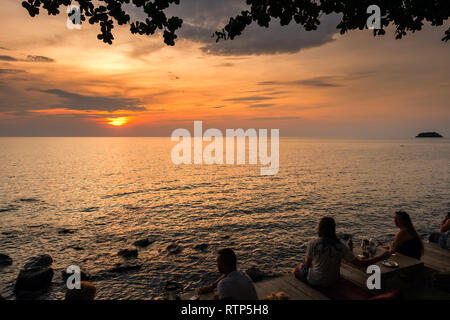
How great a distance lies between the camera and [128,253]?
779 inches

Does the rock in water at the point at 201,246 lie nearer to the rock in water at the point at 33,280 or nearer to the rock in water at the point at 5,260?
the rock in water at the point at 33,280

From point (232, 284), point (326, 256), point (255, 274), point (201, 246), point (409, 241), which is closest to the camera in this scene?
point (232, 284)

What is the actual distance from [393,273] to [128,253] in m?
17.7

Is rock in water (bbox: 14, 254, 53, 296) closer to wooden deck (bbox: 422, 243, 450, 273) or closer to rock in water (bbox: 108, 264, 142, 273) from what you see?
rock in water (bbox: 108, 264, 142, 273)

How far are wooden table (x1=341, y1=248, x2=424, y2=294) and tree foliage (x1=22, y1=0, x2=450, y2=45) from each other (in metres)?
8.02

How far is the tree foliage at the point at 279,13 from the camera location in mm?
5902

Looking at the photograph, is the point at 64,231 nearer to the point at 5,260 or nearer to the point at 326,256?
the point at 5,260

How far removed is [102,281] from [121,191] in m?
32.8

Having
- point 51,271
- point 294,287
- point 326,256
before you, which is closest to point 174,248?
point 51,271

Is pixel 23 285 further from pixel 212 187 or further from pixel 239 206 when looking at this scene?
pixel 212 187

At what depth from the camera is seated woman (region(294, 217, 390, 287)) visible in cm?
757

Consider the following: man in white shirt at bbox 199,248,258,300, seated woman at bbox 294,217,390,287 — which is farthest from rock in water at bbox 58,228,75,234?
seated woman at bbox 294,217,390,287

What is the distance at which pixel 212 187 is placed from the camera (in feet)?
158
